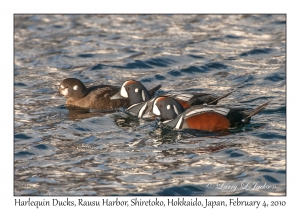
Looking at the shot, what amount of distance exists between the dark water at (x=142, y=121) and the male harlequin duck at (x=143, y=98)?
40cm

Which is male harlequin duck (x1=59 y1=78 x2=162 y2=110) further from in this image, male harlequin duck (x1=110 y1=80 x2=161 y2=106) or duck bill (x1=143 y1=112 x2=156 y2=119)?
duck bill (x1=143 y1=112 x2=156 y2=119)

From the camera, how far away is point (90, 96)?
46.1 ft

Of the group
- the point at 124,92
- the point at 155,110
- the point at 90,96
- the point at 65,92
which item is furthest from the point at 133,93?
the point at 65,92

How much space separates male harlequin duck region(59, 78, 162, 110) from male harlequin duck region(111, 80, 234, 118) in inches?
6.5

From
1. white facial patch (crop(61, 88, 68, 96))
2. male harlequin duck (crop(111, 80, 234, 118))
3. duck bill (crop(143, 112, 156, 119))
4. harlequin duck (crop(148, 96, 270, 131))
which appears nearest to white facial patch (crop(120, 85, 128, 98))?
male harlequin duck (crop(111, 80, 234, 118))

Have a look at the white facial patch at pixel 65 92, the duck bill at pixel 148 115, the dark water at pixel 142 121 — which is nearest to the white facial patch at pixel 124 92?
the dark water at pixel 142 121

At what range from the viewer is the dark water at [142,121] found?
959 centimetres

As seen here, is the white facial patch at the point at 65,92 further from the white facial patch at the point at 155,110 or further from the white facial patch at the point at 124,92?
the white facial patch at the point at 155,110

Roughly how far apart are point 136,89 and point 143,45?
515 centimetres

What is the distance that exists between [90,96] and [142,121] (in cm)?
185

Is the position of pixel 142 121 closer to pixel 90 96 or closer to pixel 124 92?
pixel 124 92

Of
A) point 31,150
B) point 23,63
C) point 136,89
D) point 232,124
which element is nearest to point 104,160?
point 31,150

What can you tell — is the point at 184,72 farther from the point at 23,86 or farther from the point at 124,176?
the point at 124,176

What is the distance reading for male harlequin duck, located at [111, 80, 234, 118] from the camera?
12891mm
